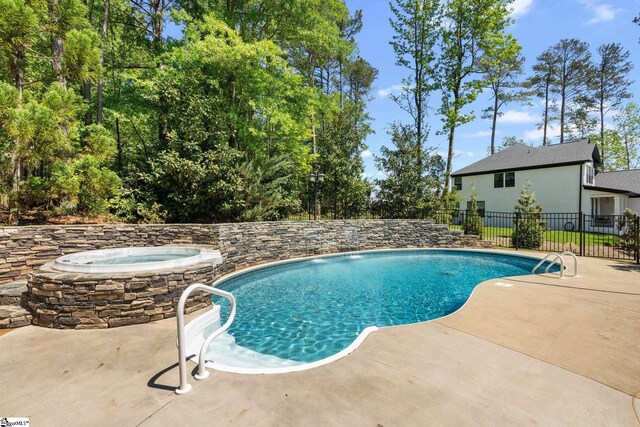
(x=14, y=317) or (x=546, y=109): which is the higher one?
(x=546, y=109)

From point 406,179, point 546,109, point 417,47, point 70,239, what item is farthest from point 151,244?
point 546,109

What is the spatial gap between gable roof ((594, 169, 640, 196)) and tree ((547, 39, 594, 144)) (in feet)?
36.2

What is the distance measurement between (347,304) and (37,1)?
9923mm

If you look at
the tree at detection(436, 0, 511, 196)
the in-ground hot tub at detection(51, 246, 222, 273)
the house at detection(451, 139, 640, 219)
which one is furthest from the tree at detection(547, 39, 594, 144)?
the in-ground hot tub at detection(51, 246, 222, 273)

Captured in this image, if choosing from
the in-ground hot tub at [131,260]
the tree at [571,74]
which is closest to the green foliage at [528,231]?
the in-ground hot tub at [131,260]

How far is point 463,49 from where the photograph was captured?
1805cm

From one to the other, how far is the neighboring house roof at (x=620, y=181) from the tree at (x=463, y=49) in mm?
11040

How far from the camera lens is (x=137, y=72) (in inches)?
512

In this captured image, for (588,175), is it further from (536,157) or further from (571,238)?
(571,238)

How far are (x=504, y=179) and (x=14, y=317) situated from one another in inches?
1039

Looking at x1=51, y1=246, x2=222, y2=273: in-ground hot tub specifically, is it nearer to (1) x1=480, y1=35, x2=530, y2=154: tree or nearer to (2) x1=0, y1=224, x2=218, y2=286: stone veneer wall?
(2) x1=0, y1=224, x2=218, y2=286: stone veneer wall

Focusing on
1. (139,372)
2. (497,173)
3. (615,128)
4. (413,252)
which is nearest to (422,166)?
(413,252)

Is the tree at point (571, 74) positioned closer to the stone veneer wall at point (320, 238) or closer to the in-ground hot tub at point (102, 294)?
the stone veneer wall at point (320, 238)

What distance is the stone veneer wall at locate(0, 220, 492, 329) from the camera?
3928 mm
